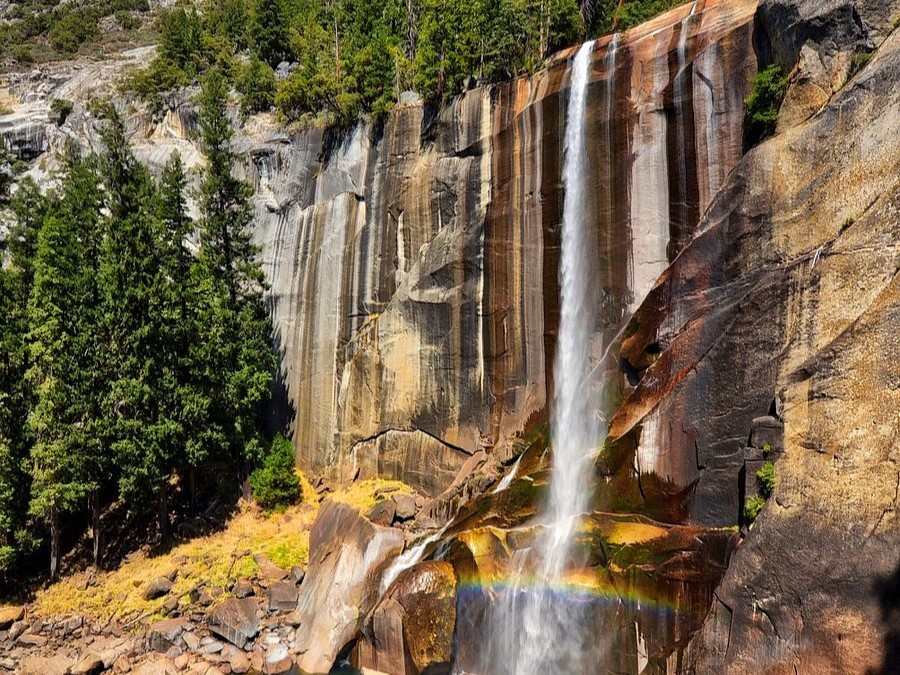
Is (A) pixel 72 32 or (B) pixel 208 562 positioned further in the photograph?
(A) pixel 72 32

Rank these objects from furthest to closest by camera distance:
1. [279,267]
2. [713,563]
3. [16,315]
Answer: [279,267] → [16,315] → [713,563]

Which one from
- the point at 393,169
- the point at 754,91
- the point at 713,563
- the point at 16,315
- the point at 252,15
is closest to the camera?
the point at 713,563

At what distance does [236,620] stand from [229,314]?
11794 mm

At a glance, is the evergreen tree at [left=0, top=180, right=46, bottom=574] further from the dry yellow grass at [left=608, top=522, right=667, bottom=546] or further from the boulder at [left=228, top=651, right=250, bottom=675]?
the dry yellow grass at [left=608, top=522, right=667, bottom=546]

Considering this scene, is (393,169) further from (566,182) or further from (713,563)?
(713,563)

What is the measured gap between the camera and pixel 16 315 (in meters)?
22.6

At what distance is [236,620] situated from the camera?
17.8 meters

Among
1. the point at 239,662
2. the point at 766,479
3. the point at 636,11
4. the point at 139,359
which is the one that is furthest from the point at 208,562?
the point at 636,11

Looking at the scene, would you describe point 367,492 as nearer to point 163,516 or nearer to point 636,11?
point 163,516

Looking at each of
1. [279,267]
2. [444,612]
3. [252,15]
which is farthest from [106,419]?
[252,15]

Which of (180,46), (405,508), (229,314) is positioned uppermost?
(180,46)

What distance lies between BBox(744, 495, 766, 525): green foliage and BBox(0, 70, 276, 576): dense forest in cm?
1915

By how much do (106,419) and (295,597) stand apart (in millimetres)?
9421

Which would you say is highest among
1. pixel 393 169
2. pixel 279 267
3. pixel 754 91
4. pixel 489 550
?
pixel 393 169
